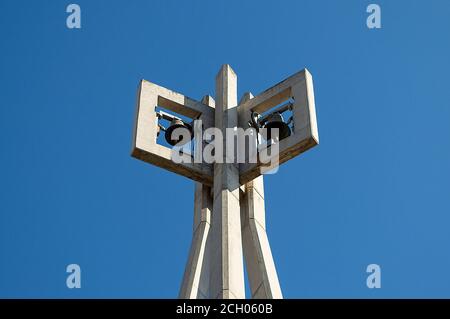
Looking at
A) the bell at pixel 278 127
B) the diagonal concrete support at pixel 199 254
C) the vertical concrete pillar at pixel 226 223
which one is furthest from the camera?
the bell at pixel 278 127

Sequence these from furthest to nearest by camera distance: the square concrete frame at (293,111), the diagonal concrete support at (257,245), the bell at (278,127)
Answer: the bell at (278,127) < the square concrete frame at (293,111) < the diagonal concrete support at (257,245)

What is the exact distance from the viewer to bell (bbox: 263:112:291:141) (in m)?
17.7

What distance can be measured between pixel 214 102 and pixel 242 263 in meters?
3.73

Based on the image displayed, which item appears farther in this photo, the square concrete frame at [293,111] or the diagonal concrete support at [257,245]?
the square concrete frame at [293,111]

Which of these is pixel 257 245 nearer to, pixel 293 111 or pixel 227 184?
pixel 227 184

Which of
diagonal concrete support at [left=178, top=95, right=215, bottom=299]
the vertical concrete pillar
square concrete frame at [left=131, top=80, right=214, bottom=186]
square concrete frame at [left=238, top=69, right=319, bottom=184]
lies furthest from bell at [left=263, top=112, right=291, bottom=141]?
diagonal concrete support at [left=178, top=95, right=215, bottom=299]

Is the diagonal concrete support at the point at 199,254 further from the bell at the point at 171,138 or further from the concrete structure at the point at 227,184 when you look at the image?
the bell at the point at 171,138

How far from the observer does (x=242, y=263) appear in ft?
51.8

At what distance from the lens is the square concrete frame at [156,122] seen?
16844 millimetres

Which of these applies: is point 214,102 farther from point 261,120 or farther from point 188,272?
point 188,272

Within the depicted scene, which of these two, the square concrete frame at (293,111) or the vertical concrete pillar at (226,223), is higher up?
the square concrete frame at (293,111)

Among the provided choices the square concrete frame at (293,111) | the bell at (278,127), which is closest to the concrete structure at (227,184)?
the square concrete frame at (293,111)
